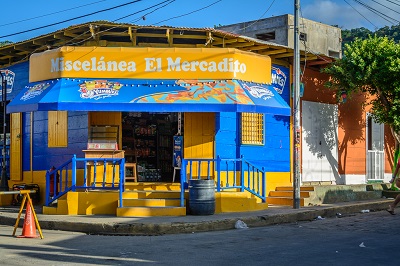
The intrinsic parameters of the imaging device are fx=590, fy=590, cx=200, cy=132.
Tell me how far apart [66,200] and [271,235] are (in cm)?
589

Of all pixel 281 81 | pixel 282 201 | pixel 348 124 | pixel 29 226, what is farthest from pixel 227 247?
pixel 348 124

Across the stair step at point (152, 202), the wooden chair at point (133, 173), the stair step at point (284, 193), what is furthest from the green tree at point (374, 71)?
the stair step at point (152, 202)

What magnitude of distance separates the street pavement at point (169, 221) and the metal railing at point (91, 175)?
0.74 meters

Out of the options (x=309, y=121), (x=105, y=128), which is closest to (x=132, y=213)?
(x=105, y=128)

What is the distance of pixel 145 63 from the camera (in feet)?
53.0

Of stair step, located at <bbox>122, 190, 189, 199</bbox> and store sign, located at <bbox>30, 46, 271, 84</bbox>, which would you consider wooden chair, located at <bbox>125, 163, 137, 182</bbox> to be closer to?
stair step, located at <bbox>122, 190, 189, 199</bbox>

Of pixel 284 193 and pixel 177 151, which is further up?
pixel 177 151

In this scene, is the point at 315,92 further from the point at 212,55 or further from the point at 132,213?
the point at 132,213

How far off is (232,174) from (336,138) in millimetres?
5290

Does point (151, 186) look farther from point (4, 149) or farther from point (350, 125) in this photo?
point (350, 125)

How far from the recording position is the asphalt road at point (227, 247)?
9.07m

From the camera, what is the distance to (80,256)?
9.55 meters

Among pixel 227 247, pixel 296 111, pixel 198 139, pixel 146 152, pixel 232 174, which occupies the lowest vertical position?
pixel 227 247

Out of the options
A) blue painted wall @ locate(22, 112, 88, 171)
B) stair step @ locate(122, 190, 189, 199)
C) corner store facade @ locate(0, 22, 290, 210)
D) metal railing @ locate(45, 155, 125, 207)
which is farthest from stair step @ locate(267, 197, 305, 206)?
blue painted wall @ locate(22, 112, 88, 171)
